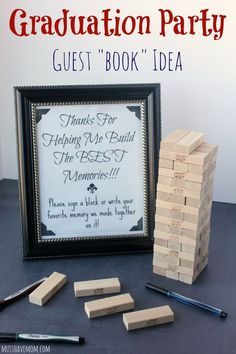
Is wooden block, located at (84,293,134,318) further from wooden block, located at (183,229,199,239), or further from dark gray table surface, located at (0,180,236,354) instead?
wooden block, located at (183,229,199,239)

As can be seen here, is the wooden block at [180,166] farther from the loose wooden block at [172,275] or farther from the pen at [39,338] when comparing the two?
the pen at [39,338]

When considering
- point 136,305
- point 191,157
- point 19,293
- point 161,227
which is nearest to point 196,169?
point 191,157

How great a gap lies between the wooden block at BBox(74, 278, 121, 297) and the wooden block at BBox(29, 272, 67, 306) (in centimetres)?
3

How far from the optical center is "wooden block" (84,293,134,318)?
84cm

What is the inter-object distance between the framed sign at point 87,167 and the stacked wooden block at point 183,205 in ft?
0.29

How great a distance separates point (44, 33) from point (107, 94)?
0.31 meters

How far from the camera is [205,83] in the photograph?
1.18 m

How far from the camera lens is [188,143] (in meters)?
0.89

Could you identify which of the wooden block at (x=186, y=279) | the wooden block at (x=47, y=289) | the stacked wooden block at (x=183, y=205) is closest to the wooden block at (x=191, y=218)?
the stacked wooden block at (x=183, y=205)

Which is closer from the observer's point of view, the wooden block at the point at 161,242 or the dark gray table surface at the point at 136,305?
the dark gray table surface at the point at 136,305

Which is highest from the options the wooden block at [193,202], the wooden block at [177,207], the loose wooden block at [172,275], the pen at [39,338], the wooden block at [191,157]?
the wooden block at [191,157]

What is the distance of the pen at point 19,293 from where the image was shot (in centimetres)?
88

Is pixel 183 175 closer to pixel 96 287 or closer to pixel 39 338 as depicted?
pixel 96 287

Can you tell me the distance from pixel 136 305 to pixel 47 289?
149 millimetres
